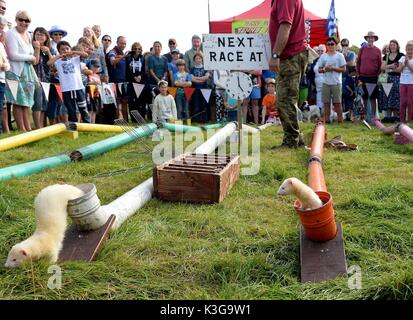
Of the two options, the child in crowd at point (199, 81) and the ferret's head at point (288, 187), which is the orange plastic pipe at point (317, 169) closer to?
the ferret's head at point (288, 187)

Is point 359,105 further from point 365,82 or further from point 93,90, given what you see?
point 93,90

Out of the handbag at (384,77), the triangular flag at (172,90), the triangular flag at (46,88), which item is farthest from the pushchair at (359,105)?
the triangular flag at (46,88)

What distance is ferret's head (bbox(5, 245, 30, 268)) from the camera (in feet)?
Answer: 7.67

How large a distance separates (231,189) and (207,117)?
26.0 ft

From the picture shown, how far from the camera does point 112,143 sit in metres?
6.51

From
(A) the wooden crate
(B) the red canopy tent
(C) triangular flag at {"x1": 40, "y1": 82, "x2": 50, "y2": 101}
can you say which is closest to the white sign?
(A) the wooden crate

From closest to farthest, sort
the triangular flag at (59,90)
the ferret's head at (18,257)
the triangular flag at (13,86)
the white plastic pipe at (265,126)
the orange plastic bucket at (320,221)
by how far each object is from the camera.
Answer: the ferret's head at (18,257) → the orange plastic bucket at (320,221) → the triangular flag at (13,86) → the triangular flag at (59,90) → the white plastic pipe at (265,126)

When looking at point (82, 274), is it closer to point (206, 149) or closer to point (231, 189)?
point (231, 189)

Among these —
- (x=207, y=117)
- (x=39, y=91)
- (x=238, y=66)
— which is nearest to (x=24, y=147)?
(x=39, y=91)

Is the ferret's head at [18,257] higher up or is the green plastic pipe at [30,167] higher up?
the ferret's head at [18,257]

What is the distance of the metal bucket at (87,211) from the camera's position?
2625 millimetres

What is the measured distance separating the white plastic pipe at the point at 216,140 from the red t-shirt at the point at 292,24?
141 centimetres

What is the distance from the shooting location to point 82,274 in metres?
2.35

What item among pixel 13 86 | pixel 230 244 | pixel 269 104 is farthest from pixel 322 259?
pixel 269 104
